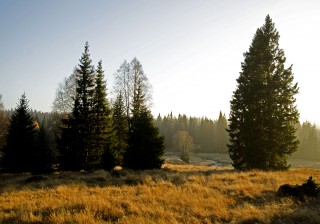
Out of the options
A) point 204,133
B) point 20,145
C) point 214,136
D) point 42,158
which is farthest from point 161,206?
point 204,133

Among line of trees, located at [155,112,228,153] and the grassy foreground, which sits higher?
line of trees, located at [155,112,228,153]

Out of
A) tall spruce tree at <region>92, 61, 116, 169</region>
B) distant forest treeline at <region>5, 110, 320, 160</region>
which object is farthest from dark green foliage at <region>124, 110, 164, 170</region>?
distant forest treeline at <region>5, 110, 320, 160</region>

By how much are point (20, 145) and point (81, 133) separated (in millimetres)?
7270

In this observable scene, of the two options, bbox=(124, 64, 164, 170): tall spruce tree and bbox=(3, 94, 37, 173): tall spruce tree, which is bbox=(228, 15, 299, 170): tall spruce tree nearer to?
bbox=(124, 64, 164, 170): tall spruce tree

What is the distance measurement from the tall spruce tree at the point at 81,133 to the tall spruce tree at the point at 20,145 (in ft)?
15.7

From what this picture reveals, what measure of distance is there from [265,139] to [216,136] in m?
95.2

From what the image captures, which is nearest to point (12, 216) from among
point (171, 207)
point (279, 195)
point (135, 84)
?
point (171, 207)

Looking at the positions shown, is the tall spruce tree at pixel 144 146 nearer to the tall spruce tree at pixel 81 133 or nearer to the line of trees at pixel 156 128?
the line of trees at pixel 156 128

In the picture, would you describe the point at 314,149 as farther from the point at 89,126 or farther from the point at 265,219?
the point at 265,219

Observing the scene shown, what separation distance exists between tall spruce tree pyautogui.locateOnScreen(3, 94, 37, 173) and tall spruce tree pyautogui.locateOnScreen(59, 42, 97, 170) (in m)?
4.79

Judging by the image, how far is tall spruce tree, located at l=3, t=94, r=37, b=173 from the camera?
28719 mm

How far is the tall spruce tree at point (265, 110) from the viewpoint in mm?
24578

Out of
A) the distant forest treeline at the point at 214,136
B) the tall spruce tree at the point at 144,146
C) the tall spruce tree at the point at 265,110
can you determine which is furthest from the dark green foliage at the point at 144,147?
the distant forest treeline at the point at 214,136

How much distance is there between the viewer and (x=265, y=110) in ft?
82.2
